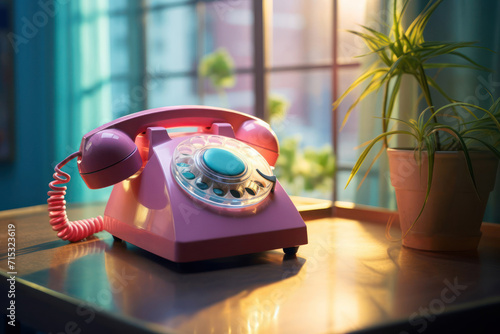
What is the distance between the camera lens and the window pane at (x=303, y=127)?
4.70 metres

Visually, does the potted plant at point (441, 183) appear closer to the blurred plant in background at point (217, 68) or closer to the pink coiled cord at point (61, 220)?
the pink coiled cord at point (61, 220)

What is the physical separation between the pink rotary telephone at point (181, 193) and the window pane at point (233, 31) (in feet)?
16.8

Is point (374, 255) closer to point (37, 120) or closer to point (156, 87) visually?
point (37, 120)

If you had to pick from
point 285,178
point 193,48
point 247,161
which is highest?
point 193,48

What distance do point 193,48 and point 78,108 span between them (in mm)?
1486

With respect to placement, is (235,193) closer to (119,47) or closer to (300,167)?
(119,47)

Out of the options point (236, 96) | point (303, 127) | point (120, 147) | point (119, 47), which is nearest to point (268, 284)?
point (120, 147)

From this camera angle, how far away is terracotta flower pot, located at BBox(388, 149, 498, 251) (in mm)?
908

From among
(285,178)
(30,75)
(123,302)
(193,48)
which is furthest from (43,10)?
(123,302)

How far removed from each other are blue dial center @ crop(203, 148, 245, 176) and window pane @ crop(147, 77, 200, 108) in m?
2.99

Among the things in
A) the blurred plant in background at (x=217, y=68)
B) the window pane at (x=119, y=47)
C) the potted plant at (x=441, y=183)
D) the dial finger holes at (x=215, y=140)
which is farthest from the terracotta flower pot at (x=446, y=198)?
the blurred plant in background at (x=217, y=68)

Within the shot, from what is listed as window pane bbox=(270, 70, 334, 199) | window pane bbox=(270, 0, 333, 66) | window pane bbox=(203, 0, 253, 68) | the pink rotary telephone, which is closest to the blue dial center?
the pink rotary telephone

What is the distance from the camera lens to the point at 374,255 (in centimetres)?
→ 89

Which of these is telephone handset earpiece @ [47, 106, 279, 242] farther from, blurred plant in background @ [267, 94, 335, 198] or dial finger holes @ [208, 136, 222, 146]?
blurred plant in background @ [267, 94, 335, 198]
